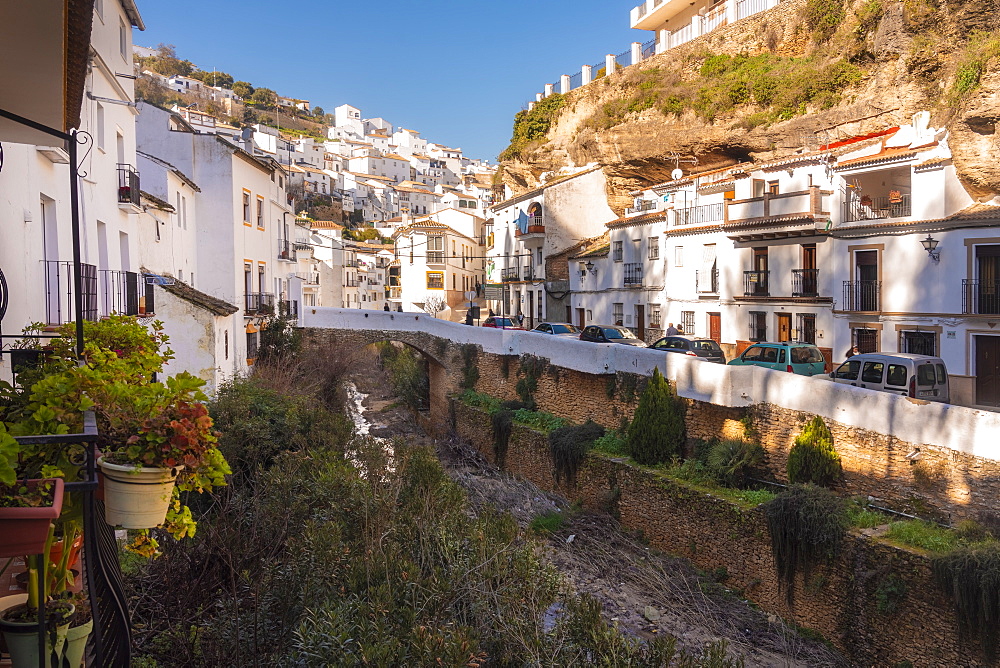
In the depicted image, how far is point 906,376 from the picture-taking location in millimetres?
14438

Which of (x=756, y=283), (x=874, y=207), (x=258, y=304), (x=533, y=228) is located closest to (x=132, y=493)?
(x=258, y=304)

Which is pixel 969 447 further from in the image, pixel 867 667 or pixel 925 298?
pixel 925 298

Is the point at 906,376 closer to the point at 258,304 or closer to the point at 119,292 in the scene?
the point at 119,292

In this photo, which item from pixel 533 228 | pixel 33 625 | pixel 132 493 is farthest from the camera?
pixel 533 228

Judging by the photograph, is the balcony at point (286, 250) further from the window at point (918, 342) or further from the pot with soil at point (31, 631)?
the pot with soil at point (31, 631)

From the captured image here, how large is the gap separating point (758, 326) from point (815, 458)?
12.7 meters

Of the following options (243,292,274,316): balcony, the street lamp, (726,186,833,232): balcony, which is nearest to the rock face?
the street lamp

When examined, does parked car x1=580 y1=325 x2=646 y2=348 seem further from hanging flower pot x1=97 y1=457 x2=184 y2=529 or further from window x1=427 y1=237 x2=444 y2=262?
window x1=427 y1=237 x2=444 y2=262

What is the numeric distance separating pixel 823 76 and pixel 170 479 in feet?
105

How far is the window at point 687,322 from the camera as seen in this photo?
27917 mm

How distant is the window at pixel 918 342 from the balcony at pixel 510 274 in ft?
80.7

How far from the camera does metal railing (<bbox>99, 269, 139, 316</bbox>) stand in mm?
11447

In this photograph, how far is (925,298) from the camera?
1950 cm

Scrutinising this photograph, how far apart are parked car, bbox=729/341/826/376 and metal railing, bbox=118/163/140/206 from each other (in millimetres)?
13594
